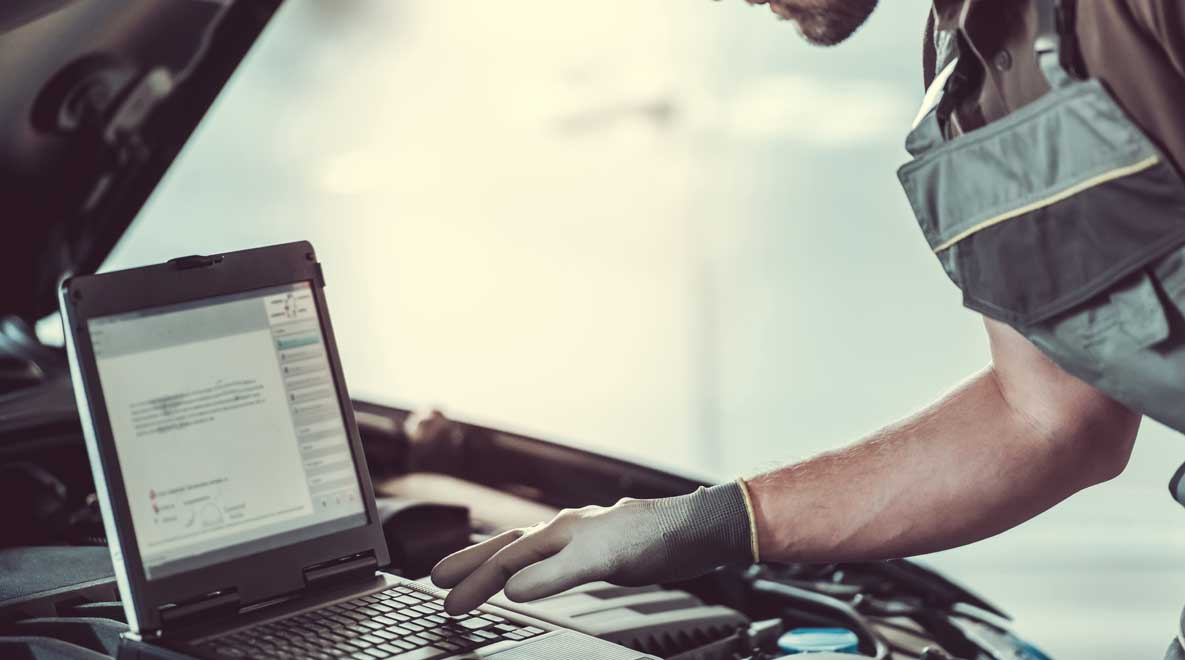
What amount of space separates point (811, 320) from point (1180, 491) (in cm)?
365

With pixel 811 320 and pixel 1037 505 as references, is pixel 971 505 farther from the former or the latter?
pixel 811 320

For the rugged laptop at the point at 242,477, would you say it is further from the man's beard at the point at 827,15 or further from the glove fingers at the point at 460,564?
the man's beard at the point at 827,15

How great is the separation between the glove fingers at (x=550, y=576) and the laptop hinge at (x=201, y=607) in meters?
0.20

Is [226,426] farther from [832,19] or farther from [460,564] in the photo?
[832,19]

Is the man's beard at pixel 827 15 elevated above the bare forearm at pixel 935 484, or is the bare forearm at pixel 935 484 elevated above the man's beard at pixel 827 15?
the man's beard at pixel 827 15

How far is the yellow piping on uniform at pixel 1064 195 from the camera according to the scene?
2.47ft

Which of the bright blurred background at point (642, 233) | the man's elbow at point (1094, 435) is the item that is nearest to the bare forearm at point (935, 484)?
the man's elbow at point (1094, 435)

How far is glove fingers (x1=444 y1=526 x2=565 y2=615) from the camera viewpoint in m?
0.87

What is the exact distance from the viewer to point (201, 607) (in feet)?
2.69

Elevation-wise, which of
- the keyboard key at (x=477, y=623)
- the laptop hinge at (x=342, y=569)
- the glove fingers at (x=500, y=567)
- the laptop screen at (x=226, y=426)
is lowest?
the keyboard key at (x=477, y=623)

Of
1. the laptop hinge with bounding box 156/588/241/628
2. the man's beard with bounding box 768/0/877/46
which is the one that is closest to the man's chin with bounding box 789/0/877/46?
the man's beard with bounding box 768/0/877/46

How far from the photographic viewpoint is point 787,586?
1.17 meters

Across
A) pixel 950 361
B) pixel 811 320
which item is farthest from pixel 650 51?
pixel 950 361

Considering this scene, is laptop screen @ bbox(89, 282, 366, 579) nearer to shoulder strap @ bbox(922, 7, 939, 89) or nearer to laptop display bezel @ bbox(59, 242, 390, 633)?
laptop display bezel @ bbox(59, 242, 390, 633)
